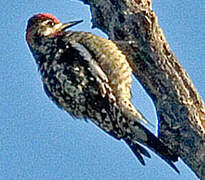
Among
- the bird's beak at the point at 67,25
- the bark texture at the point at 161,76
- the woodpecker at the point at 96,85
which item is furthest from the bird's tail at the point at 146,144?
the bird's beak at the point at 67,25

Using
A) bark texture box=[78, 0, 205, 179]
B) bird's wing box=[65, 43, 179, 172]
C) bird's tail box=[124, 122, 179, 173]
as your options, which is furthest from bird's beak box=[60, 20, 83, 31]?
bird's tail box=[124, 122, 179, 173]

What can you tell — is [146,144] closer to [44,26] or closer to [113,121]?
[113,121]

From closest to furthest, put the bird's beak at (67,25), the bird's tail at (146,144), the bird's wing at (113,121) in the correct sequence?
the bird's tail at (146,144) → the bird's wing at (113,121) → the bird's beak at (67,25)

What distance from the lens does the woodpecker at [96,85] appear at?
3.93 meters

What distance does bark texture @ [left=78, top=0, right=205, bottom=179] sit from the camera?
3.72 metres

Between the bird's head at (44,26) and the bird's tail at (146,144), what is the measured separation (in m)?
1.49

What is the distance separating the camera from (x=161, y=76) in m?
3.93

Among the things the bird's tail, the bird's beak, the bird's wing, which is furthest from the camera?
the bird's beak

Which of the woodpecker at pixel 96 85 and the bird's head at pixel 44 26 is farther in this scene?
the bird's head at pixel 44 26

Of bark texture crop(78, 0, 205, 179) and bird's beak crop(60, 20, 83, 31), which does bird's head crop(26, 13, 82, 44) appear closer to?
bird's beak crop(60, 20, 83, 31)

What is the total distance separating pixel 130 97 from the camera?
14.0 feet

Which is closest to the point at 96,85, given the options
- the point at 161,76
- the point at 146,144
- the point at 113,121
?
the point at 113,121

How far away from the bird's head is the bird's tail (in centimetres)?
149

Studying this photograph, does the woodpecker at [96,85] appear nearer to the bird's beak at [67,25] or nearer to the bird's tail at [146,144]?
the bird's tail at [146,144]
